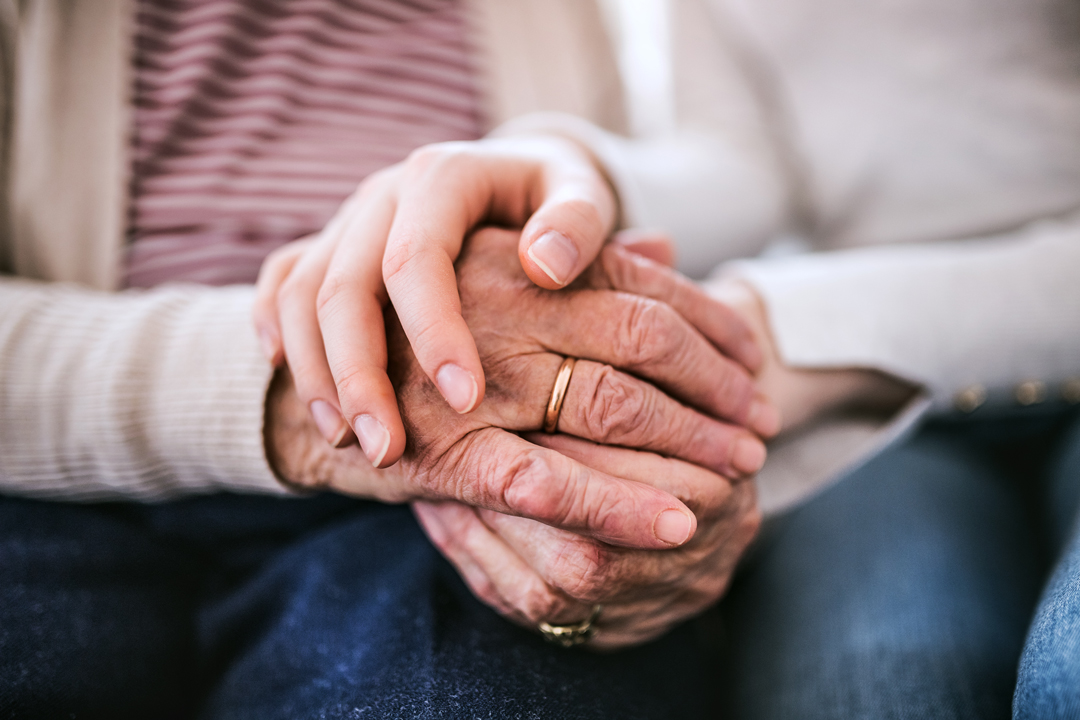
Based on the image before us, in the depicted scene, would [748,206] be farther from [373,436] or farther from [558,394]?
[373,436]

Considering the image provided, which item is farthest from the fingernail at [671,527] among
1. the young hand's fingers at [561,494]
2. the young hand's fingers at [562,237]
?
the young hand's fingers at [562,237]

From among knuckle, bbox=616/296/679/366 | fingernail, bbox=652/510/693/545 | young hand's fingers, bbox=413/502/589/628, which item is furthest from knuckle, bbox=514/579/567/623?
knuckle, bbox=616/296/679/366

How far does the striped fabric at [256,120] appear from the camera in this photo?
0.74m

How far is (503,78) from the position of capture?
90 centimetres

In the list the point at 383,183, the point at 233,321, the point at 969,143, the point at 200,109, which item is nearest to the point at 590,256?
the point at 383,183

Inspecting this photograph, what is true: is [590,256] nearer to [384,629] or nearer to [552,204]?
[552,204]

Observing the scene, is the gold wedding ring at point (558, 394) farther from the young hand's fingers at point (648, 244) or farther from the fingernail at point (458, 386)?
the young hand's fingers at point (648, 244)

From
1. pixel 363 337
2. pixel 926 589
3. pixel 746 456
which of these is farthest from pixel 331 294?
pixel 926 589

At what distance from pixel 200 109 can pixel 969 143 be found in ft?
3.76

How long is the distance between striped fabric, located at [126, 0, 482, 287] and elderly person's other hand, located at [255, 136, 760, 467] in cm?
21

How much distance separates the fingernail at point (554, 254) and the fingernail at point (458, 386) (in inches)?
4.6

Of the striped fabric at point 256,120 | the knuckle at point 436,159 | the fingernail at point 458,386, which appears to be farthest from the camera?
the striped fabric at point 256,120

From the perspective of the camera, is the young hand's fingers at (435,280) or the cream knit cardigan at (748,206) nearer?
the young hand's fingers at (435,280)

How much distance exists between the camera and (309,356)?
0.49m
